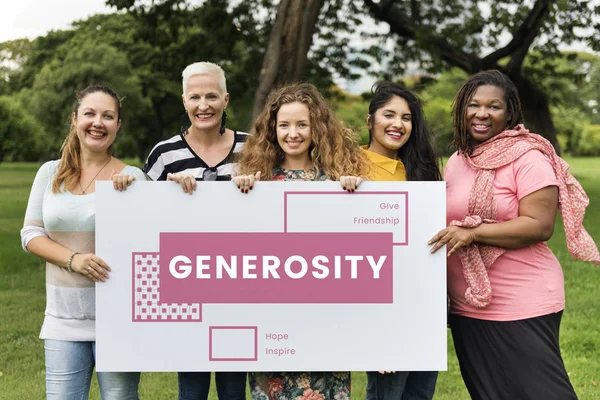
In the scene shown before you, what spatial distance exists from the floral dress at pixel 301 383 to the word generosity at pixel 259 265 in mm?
380

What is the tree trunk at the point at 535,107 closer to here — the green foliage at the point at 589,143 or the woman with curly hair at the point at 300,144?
the woman with curly hair at the point at 300,144

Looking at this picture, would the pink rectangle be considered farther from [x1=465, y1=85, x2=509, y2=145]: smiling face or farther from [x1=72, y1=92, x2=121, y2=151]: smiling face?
[x1=465, y1=85, x2=509, y2=145]: smiling face

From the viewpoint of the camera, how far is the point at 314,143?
333 cm

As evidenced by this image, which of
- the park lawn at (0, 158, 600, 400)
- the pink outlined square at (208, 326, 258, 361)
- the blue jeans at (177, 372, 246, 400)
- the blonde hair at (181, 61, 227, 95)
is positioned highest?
the blonde hair at (181, 61, 227, 95)

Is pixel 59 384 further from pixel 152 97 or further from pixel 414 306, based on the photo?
pixel 152 97

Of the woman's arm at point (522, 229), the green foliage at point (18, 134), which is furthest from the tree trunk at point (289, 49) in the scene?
the green foliage at point (18, 134)

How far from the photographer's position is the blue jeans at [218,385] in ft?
11.9

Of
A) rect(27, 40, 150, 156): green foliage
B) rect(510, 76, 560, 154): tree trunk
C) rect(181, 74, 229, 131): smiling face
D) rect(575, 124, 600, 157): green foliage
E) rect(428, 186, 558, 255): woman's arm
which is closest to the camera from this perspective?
rect(428, 186, 558, 255): woman's arm

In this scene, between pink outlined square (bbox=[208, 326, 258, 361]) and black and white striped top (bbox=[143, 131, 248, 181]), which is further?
black and white striped top (bbox=[143, 131, 248, 181])

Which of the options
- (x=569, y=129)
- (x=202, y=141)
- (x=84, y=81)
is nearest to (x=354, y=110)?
(x=84, y=81)

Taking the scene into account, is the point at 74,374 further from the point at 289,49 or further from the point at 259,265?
the point at 289,49

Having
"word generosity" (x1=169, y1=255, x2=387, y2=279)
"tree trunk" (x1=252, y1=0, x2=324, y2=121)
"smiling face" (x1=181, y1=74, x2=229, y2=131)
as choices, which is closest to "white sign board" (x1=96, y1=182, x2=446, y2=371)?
"word generosity" (x1=169, y1=255, x2=387, y2=279)

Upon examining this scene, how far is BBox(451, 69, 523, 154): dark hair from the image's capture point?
10.6ft

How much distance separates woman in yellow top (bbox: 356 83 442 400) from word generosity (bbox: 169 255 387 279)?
0.43 meters
